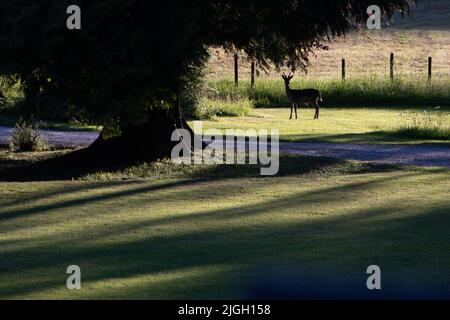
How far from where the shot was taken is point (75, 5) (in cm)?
1927

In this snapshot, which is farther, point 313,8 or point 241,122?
point 241,122

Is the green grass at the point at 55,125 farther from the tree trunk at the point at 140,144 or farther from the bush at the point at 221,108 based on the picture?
the tree trunk at the point at 140,144

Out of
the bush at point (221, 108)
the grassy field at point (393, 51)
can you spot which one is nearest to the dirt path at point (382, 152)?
the bush at point (221, 108)

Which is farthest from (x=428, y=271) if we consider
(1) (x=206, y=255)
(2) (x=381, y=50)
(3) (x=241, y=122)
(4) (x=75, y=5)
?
(2) (x=381, y=50)

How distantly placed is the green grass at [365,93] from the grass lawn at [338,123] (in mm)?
1459

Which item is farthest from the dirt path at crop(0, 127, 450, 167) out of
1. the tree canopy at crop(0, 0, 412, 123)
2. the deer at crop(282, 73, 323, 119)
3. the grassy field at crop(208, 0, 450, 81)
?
the grassy field at crop(208, 0, 450, 81)

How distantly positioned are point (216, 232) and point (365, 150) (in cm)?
1243

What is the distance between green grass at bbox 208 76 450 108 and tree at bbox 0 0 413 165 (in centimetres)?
1631

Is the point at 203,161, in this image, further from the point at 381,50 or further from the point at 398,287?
the point at 381,50

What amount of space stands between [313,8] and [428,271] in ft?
34.7

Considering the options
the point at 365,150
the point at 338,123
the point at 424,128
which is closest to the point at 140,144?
the point at 365,150

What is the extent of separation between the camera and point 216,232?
1504cm

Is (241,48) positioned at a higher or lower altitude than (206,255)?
higher

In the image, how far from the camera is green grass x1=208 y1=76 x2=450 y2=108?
40.4 m
